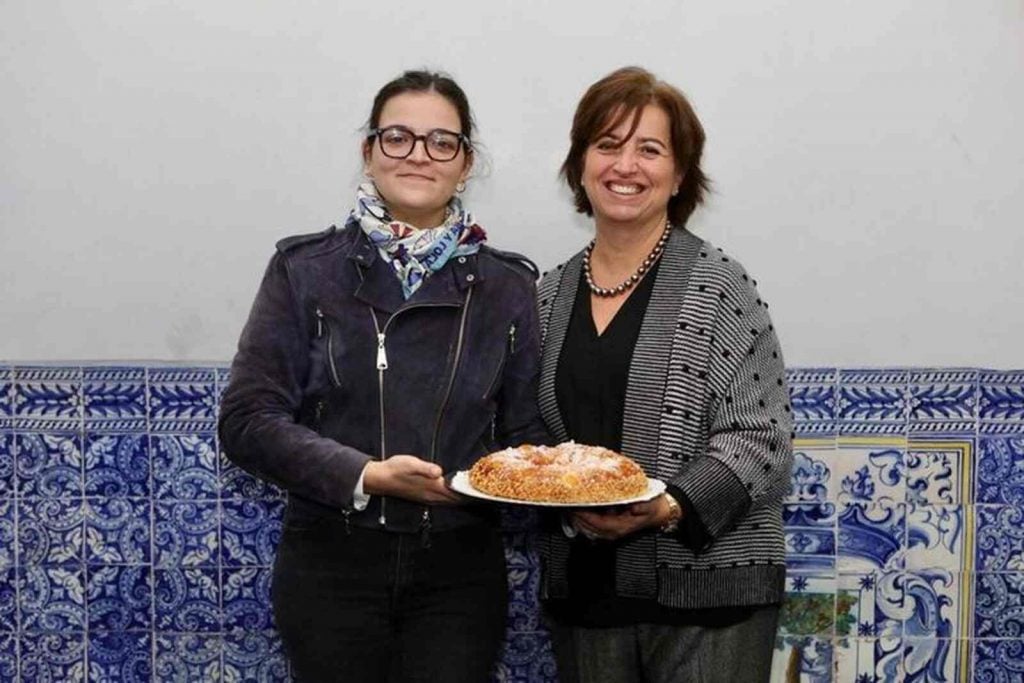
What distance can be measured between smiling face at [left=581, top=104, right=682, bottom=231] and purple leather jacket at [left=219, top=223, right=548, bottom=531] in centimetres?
24

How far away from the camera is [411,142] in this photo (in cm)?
Answer: 182

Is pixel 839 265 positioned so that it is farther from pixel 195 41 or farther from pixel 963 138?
pixel 195 41

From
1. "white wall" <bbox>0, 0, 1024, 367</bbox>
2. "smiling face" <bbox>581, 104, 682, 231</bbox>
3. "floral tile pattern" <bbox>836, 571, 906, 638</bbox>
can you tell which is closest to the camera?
"smiling face" <bbox>581, 104, 682, 231</bbox>

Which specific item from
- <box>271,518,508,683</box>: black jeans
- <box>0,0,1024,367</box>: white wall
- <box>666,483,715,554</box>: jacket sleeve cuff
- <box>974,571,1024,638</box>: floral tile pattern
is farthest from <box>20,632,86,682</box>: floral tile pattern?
<box>974,571,1024,638</box>: floral tile pattern

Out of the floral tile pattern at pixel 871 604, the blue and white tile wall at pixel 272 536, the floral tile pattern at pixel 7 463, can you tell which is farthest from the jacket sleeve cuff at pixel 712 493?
the floral tile pattern at pixel 7 463

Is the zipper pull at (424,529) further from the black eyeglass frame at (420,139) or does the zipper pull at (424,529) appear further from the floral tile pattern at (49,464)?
the floral tile pattern at (49,464)

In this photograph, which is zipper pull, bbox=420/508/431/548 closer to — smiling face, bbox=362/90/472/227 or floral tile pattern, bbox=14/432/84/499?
smiling face, bbox=362/90/472/227

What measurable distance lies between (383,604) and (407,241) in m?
0.53

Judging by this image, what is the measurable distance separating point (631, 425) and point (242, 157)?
3.34ft

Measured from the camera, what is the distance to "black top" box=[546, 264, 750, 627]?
1.83 m

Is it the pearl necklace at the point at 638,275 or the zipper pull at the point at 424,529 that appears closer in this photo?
the zipper pull at the point at 424,529

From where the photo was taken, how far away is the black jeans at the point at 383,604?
1781mm

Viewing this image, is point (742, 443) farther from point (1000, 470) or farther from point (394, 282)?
point (1000, 470)

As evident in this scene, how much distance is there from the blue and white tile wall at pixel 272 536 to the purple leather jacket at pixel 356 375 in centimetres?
65
